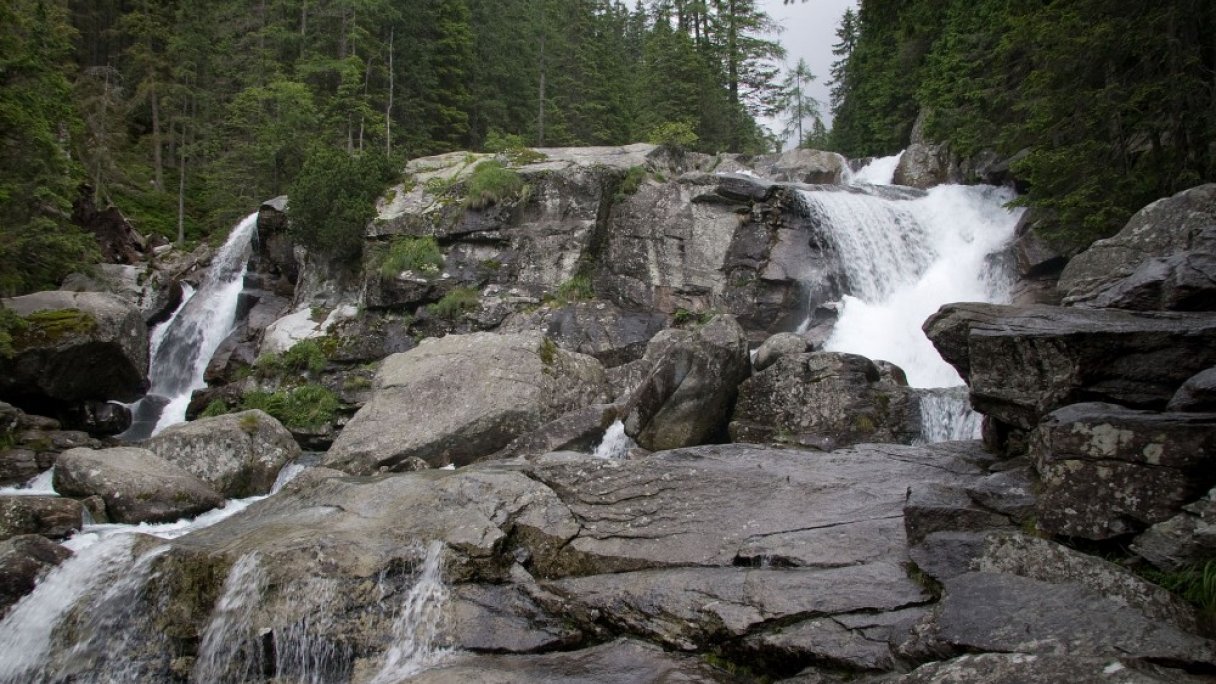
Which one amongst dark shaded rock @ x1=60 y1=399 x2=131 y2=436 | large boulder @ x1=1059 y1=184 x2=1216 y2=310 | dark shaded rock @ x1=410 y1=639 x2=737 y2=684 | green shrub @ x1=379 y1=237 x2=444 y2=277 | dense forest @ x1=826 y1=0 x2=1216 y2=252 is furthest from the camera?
green shrub @ x1=379 y1=237 x2=444 y2=277

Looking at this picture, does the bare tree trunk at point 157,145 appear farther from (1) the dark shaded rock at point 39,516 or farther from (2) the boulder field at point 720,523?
(1) the dark shaded rock at point 39,516

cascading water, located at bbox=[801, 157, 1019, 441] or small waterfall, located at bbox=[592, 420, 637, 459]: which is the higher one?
cascading water, located at bbox=[801, 157, 1019, 441]

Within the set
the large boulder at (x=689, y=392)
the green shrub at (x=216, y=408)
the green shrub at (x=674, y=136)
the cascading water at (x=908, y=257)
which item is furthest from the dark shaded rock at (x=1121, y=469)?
the green shrub at (x=674, y=136)

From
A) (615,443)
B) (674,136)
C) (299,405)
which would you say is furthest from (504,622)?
(674,136)

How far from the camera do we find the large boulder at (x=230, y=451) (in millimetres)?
13219

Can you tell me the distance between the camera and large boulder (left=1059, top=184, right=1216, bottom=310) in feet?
24.8

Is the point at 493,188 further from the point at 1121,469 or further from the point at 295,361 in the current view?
the point at 1121,469

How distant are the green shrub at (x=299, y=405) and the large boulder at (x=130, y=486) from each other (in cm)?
592

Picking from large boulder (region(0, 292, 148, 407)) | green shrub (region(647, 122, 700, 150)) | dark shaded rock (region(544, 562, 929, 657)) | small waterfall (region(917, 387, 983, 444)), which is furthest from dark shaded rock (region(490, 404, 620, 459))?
green shrub (region(647, 122, 700, 150))

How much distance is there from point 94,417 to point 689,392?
50.4 feet

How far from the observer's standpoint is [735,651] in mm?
6066

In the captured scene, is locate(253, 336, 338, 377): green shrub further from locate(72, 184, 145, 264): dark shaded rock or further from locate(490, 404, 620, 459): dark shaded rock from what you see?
locate(72, 184, 145, 264): dark shaded rock

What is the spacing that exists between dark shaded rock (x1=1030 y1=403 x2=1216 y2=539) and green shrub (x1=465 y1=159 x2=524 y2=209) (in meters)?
18.8

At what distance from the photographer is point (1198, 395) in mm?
5742
